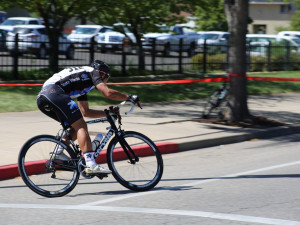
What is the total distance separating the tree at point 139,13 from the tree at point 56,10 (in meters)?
0.73

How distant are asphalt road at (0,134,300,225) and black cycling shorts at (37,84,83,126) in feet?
3.09

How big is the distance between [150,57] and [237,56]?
10365 mm

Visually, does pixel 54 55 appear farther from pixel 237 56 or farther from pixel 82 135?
pixel 82 135

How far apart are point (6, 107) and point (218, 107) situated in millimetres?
4809

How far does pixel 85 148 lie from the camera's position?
7211 mm

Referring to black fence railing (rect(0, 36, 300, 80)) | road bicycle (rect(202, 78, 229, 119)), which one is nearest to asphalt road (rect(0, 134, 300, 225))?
road bicycle (rect(202, 78, 229, 119))

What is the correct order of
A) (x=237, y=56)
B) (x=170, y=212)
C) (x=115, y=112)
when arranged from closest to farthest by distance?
(x=170, y=212) → (x=115, y=112) → (x=237, y=56)

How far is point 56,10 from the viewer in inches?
776

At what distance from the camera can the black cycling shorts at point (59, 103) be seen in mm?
7152

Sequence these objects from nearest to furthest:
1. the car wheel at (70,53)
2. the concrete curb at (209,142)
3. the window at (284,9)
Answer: the concrete curb at (209,142) → the car wheel at (70,53) → the window at (284,9)

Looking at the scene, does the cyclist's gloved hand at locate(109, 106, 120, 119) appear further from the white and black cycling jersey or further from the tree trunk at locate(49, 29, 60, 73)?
the tree trunk at locate(49, 29, 60, 73)

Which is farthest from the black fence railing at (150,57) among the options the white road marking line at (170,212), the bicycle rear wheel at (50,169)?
the white road marking line at (170,212)

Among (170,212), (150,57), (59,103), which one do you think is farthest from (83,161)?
(150,57)

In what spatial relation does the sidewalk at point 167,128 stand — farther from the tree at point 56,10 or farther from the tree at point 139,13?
the tree at point 139,13
